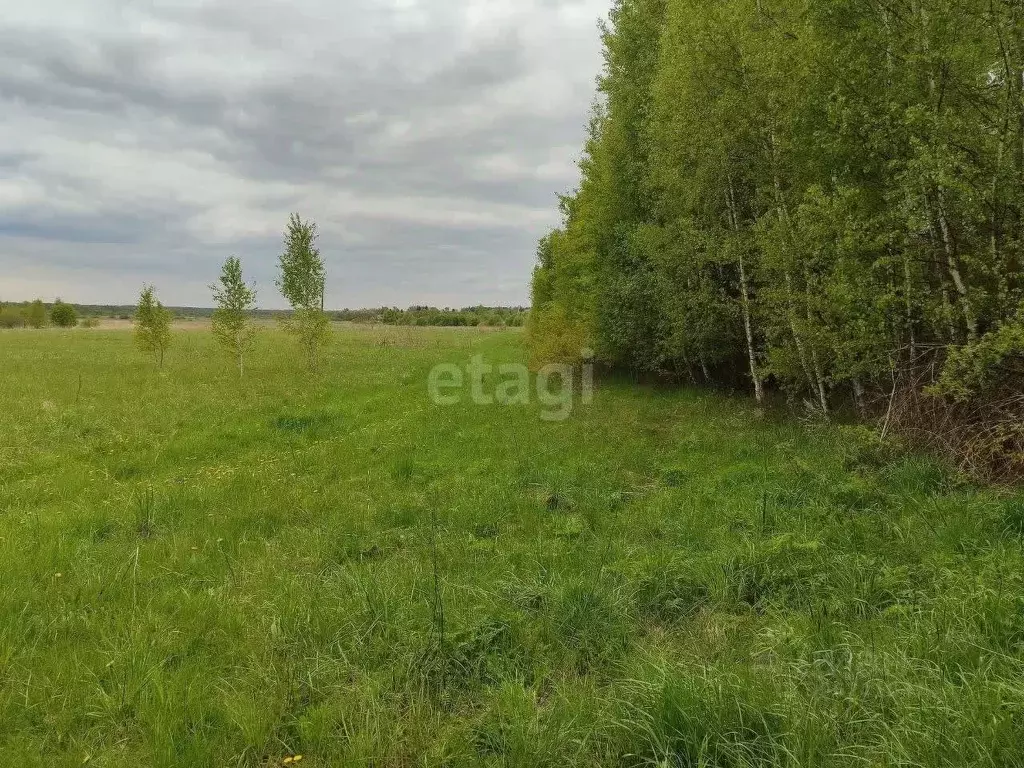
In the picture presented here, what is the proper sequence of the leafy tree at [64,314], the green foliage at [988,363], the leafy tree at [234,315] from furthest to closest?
the leafy tree at [64,314] → the leafy tree at [234,315] → the green foliage at [988,363]

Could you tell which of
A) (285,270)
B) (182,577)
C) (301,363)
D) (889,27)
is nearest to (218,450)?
(182,577)

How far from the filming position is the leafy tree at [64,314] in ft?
315

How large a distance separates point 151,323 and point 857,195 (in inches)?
1168

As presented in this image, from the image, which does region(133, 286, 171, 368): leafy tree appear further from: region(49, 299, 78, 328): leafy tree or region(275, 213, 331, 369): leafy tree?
region(49, 299, 78, 328): leafy tree

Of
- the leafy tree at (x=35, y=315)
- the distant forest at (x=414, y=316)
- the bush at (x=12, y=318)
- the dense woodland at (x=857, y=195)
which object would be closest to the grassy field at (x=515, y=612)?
the dense woodland at (x=857, y=195)

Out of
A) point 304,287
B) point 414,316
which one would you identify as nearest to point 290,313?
point 304,287

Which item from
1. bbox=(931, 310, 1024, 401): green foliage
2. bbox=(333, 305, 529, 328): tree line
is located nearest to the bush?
bbox=(333, 305, 529, 328): tree line

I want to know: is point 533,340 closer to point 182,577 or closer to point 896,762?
point 182,577

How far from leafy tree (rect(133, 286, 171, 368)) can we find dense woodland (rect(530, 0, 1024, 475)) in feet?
80.3

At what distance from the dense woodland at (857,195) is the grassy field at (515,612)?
164cm

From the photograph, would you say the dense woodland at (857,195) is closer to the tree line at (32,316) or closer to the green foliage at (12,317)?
the tree line at (32,316)

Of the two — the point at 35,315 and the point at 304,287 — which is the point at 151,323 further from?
the point at 35,315

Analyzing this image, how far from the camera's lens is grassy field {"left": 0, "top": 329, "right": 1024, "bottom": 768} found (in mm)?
2977

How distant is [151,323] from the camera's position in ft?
87.9
